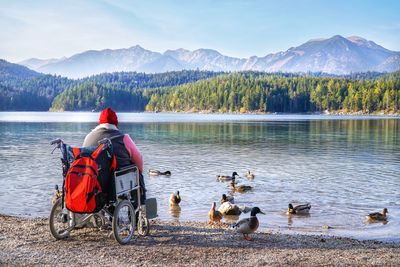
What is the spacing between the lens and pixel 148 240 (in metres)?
12.3

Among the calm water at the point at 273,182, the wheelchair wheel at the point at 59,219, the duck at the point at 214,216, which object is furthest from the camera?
the calm water at the point at 273,182

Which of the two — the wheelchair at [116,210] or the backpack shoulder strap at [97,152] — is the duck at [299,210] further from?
the backpack shoulder strap at [97,152]

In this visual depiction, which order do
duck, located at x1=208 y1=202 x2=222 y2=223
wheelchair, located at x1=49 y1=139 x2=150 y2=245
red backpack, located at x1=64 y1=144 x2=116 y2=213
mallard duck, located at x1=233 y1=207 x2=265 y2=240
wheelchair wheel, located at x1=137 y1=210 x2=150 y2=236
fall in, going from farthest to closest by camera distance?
duck, located at x1=208 y1=202 x2=222 y2=223 < mallard duck, located at x1=233 y1=207 x2=265 y2=240 < wheelchair wheel, located at x1=137 y1=210 x2=150 y2=236 < wheelchair, located at x1=49 y1=139 x2=150 y2=245 < red backpack, located at x1=64 y1=144 x2=116 y2=213

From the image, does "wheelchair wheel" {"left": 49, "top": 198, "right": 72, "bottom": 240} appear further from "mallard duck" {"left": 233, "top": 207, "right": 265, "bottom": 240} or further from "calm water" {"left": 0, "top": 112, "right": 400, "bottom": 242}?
"calm water" {"left": 0, "top": 112, "right": 400, "bottom": 242}

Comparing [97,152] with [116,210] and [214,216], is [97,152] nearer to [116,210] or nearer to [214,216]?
[116,210]

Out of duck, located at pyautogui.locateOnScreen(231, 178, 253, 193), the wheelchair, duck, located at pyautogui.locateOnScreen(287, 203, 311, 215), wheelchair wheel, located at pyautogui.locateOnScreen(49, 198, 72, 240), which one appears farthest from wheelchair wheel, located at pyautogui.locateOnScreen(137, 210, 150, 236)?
duck, located at pyautogui.locateOnScreen(231, 178, 253, 193)

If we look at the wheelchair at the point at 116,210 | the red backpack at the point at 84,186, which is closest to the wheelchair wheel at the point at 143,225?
the wheelchair at the point at 116,210

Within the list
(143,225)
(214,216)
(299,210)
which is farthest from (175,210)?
(143,225)

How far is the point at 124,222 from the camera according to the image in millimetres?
11805

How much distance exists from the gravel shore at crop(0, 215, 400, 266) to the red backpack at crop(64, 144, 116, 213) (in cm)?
112

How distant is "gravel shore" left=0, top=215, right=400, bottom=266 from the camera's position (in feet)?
34.1

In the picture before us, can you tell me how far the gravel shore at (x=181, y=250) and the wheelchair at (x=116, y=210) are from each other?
0.32 meters

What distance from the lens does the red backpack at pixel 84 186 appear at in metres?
10.6

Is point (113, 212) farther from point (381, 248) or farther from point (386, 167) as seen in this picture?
point (386, 167)
